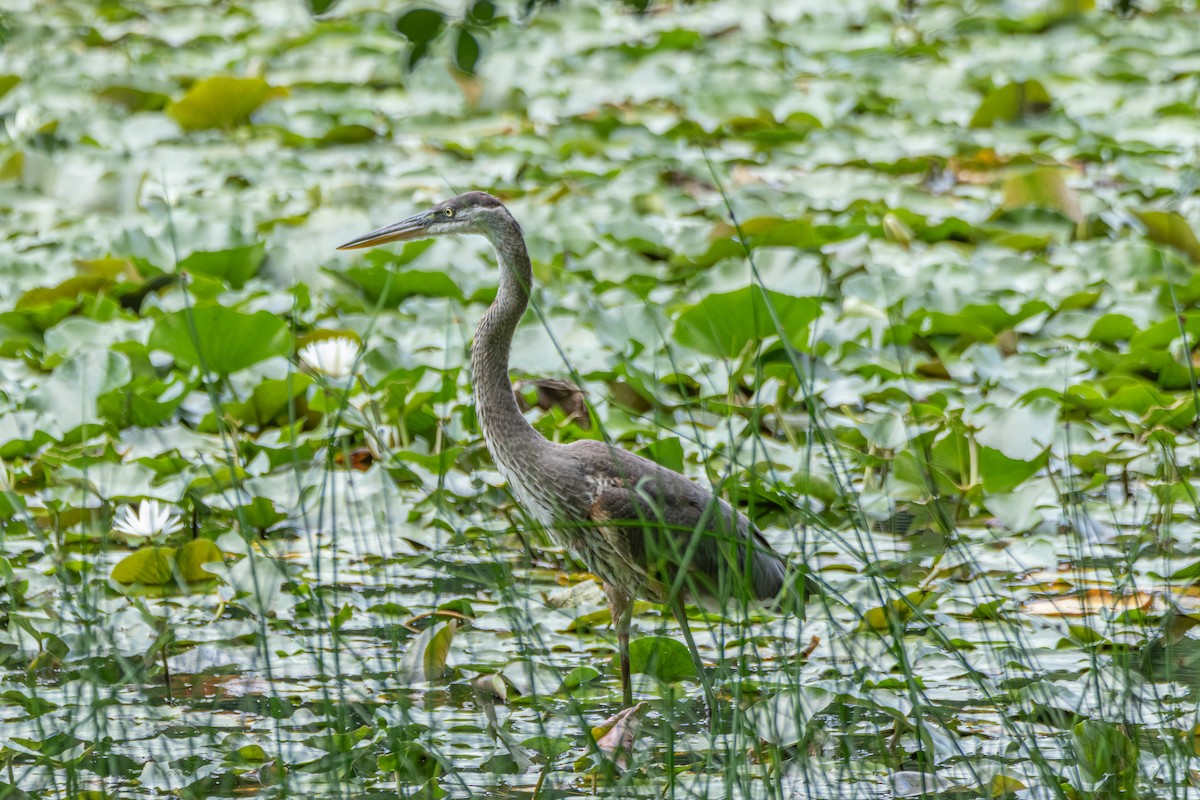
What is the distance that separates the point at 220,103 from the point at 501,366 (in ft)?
13.8

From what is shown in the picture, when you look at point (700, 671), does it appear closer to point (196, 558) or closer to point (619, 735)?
point (619, 735)

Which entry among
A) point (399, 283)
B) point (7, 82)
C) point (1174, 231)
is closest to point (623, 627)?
point (399, 283)

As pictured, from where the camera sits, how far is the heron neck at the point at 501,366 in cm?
324

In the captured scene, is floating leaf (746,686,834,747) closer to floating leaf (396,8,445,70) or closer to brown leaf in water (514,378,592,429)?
floating leaf (396,8,445,70)

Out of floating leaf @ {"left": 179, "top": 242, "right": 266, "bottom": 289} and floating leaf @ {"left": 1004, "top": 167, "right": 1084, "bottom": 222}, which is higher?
floating leaf @ {"left": 1004, "top": 167, "right": 1084, "bottom": 222}

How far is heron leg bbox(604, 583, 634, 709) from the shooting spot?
3059 millimetres

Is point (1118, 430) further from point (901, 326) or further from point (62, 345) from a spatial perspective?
point (62, 345)

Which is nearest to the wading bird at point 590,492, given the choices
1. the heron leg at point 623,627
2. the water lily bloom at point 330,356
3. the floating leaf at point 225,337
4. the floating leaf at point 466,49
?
the heron leg at point 623,627

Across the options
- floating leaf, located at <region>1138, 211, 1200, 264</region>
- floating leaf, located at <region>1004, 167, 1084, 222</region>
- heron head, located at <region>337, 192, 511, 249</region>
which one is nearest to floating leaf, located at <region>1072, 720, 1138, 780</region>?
heron head, located at <region>337, 192, 511, 249</region>

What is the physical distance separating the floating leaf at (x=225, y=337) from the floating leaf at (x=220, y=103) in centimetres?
310

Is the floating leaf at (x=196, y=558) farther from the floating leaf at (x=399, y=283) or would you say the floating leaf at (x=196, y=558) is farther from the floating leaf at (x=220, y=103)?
the floating leaf at (x=220, y=103)

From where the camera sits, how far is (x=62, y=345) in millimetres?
4359

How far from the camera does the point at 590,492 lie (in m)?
3.16

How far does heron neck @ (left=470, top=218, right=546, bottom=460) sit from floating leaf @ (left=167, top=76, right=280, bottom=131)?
398 centimetres
